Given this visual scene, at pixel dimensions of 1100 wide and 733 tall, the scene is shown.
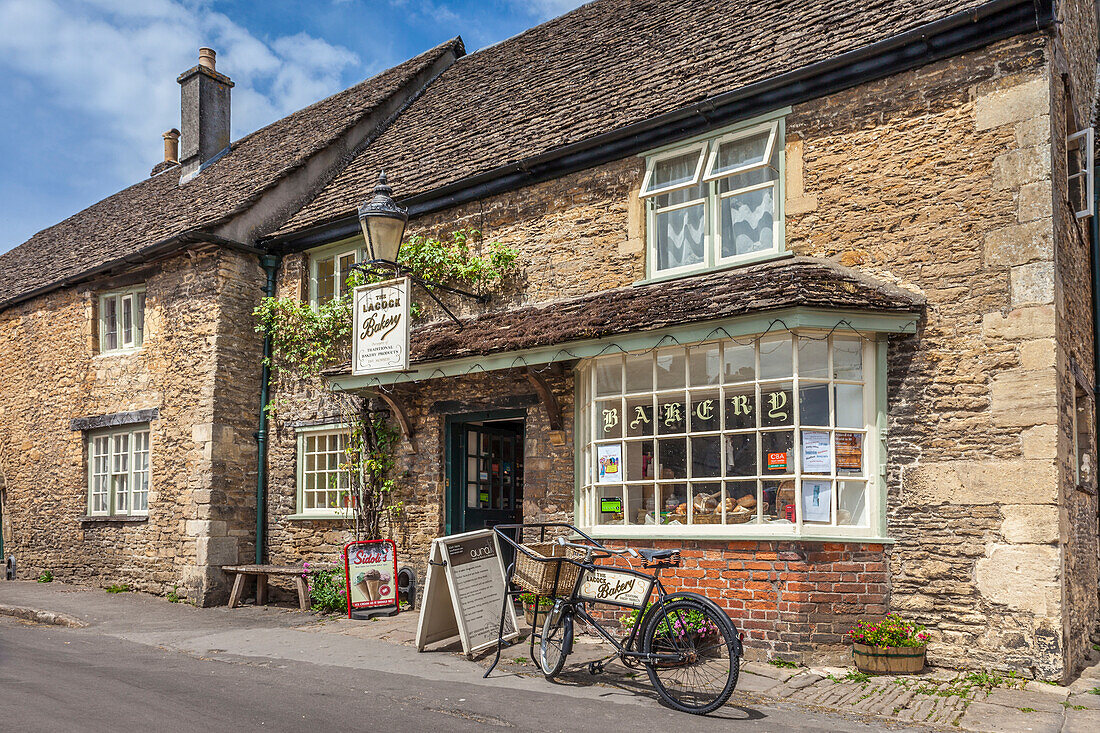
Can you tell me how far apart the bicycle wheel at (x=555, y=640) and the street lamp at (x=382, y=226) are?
4.76 meters

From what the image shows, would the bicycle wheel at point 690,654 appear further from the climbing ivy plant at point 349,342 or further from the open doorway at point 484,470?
the climbing ivy plant at point 349,342

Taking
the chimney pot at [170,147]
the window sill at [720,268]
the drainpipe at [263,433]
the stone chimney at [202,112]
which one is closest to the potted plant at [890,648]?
the window sill at [720,268]

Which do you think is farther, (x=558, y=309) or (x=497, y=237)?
(x=497, y=237)

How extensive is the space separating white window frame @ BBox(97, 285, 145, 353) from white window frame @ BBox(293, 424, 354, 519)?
3591 millimetres

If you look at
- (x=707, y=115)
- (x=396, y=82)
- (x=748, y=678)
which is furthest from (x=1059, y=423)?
(x=396, y=82)

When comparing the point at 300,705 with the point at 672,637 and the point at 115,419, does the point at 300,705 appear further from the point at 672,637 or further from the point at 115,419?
the point at 115,419

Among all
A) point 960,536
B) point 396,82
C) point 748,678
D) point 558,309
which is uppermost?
point 396,82

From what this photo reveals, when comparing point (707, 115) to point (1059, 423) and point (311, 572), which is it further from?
point (311, 572)

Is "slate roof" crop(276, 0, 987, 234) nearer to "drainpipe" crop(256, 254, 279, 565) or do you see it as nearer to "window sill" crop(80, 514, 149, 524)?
"drainpipe" crop(256, 254, 279, 565)

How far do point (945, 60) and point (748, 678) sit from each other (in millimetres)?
5570

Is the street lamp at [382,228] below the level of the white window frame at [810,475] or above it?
above

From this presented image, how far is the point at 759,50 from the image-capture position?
31.8 feet

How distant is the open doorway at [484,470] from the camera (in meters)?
11.2

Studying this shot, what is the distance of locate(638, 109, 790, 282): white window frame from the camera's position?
8.91 meters
